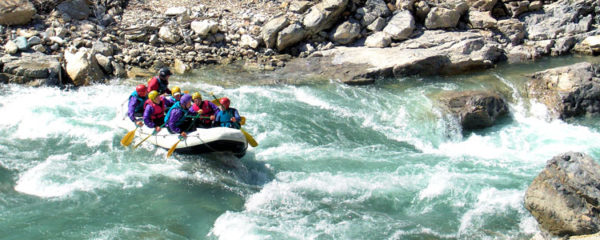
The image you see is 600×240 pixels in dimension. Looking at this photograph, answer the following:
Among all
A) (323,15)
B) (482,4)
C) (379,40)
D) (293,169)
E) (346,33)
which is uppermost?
(482,4)

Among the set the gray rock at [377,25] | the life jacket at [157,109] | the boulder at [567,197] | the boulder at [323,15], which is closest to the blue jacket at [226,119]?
the life jacket at [157,109]

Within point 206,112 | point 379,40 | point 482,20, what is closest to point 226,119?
point 206,112

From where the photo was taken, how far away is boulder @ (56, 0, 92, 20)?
13.9 metres

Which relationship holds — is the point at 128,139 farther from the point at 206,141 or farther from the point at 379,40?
the point at 379,40

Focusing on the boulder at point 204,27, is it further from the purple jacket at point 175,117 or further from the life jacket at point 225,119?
the life jacket at point 225,119

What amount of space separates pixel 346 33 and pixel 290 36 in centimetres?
154

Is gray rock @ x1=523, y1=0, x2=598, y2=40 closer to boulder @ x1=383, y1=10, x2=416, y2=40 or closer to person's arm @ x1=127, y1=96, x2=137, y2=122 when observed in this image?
boulder @ x1=383, y1=10, x2=416, y2=40

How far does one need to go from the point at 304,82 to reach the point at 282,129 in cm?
254

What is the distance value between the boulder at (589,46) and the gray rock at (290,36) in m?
7.95

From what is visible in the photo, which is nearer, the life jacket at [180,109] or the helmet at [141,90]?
the life jacket at [180,109]

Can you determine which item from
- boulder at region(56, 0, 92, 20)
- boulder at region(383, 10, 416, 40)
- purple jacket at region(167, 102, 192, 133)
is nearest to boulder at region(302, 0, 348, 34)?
boulder at region(383, 10, 416, 40)

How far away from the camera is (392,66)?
12680 millimetres

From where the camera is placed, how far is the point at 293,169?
28.7 ft

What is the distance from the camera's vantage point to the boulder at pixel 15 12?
13.0 metres
